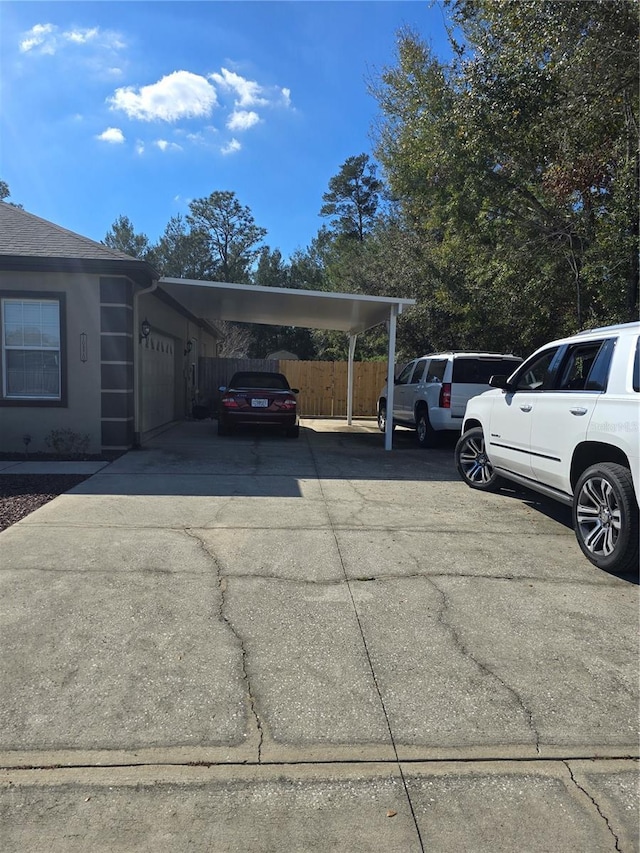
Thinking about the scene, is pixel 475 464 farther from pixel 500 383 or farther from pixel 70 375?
pixel 70 375

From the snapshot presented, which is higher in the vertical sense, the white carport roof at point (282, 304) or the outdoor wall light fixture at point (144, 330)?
the white carport roof at point (282, 304)

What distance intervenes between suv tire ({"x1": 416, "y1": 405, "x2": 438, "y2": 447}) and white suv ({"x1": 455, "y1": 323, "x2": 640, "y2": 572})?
195 inches

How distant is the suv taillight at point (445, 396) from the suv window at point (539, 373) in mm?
4206

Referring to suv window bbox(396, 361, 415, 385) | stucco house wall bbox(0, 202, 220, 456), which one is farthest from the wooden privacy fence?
stucco house wall bbox(0, 202, 220, 456)

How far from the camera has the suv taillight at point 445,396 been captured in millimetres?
11492

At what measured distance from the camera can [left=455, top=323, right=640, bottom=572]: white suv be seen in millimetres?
4801

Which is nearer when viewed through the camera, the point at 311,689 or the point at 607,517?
the point at 311,689

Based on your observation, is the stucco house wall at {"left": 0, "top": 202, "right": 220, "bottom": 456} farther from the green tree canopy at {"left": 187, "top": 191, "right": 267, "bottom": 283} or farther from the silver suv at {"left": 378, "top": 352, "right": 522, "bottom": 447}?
the green tree canopy at {"left": 187, "top": 191, "right": 267, "bottom": 283}

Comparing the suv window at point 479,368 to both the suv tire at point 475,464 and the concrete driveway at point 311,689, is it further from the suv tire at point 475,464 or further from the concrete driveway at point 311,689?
the concrete driveway at point 311,689

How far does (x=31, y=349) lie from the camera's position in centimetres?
1023

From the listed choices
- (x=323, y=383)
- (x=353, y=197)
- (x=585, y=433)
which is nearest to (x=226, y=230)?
(x=353, y=197)

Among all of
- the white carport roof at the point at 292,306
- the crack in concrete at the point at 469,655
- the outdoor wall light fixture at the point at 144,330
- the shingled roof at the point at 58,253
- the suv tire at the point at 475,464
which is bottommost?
the crack in concrete at the point at 469,655

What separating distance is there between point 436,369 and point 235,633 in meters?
9.09

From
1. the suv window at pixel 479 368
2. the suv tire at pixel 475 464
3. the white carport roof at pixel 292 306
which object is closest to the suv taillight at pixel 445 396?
the suv window at pixel 479 368
